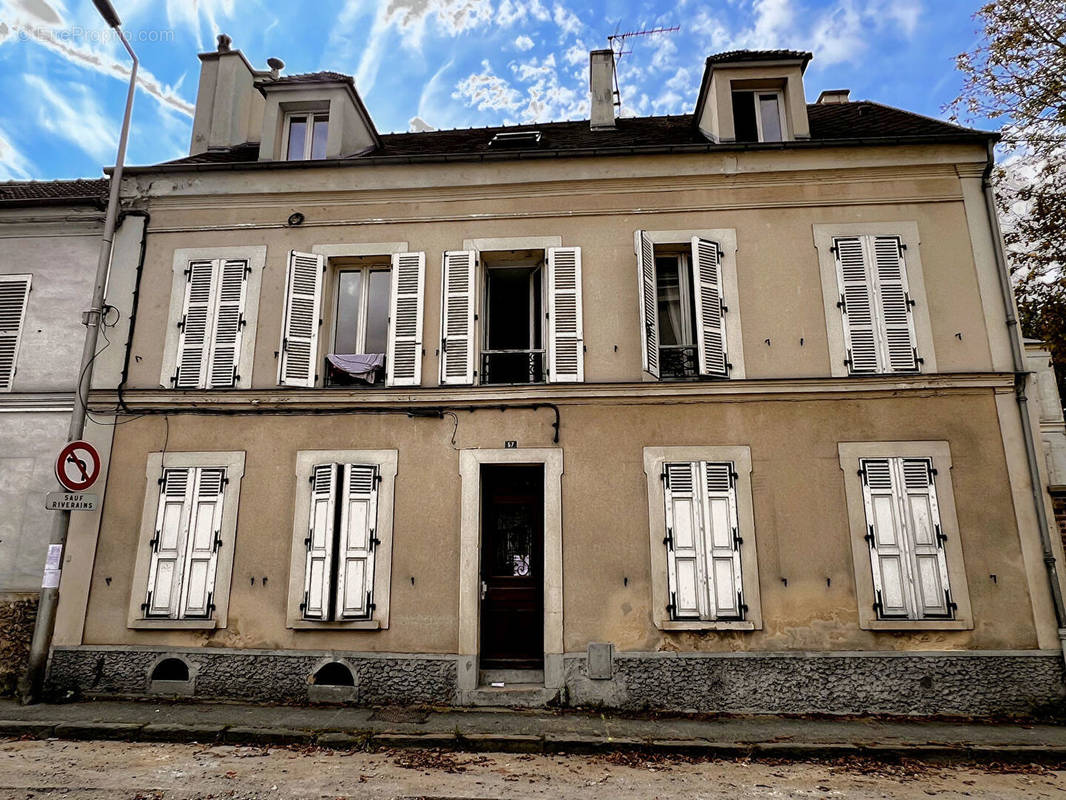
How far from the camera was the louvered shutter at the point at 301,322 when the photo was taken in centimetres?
805

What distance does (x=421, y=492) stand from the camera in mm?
7719

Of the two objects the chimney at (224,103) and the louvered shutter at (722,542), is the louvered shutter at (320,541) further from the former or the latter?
the chimney at (224,103)

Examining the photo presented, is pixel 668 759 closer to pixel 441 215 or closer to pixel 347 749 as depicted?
pixel 347 749

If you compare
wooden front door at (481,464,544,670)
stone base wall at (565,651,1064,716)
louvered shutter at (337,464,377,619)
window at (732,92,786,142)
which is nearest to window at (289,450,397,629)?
louvered shutter at (337,464,377,619)

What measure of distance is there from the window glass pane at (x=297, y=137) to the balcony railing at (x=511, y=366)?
4.35m

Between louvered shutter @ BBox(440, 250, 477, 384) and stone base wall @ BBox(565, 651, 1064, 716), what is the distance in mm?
3865

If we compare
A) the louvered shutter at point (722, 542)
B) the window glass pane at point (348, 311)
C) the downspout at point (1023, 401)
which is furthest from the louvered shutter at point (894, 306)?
the window glass pane at point (348, 311)

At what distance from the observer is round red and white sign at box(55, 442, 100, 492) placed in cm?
734

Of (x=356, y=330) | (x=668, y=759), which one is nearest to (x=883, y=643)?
(x=668, y=759)

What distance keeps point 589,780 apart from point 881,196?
7.78 metres

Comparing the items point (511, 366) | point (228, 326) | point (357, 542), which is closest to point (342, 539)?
point (357, 542)

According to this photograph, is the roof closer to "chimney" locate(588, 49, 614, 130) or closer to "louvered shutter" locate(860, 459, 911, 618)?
"chimney" locate(588, 49, 614, 130)

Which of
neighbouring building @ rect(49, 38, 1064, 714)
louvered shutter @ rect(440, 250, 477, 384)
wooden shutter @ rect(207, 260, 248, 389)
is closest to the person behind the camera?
neighbouring building @ rect(49, 38, 1064, 714)

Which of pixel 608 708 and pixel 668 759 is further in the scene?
pixel 608 708
